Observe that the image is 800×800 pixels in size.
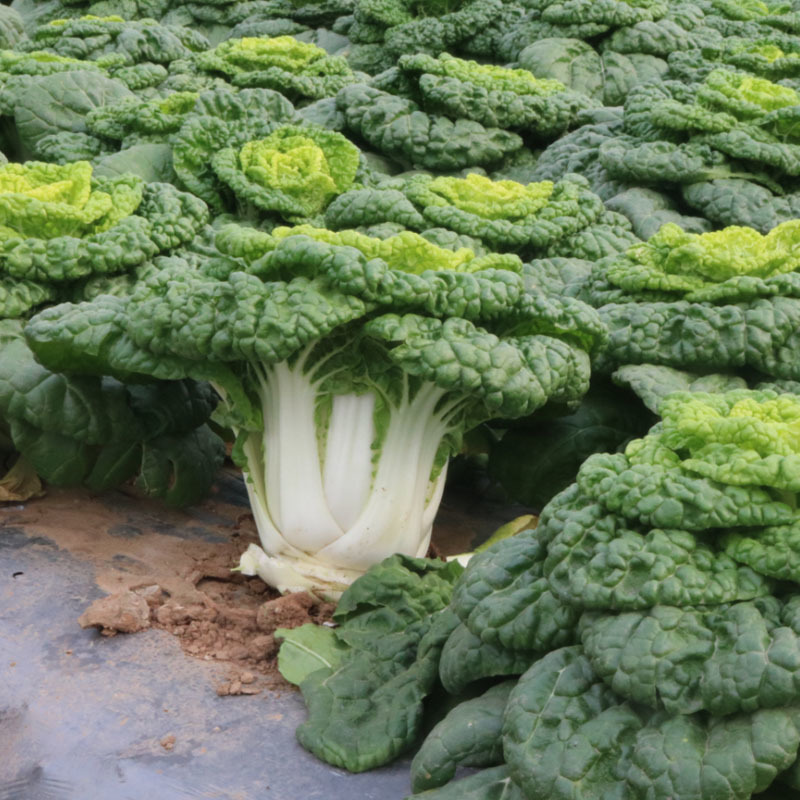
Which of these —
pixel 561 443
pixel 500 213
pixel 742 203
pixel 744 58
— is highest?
pixel 744 58

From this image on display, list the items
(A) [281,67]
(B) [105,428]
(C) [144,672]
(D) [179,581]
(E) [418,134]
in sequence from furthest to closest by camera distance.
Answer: (A) [281,67], (E) [418,134], (B) [105,428], (D) [179,581], (C) [144,672]

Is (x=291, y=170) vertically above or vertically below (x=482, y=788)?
above

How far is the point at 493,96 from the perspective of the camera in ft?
21.6

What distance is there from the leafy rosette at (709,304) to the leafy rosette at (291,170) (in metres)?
1.59

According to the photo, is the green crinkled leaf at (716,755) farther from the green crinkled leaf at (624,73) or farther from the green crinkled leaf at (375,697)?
the green crinkled leaf at (624,73)

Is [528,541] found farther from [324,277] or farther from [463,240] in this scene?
[463,240]

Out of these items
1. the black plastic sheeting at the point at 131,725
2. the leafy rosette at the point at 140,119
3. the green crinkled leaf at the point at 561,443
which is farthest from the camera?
the leafy rosette at the point at 140,119

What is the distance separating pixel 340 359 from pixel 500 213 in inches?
64.7

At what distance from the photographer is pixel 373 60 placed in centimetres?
930

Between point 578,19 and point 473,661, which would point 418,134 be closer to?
point 578,19

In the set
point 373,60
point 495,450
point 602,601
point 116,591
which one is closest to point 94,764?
point 116,591

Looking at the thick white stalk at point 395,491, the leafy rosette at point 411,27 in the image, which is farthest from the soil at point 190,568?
the leafy rosette at point 411,27

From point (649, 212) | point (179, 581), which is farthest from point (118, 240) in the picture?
point (649, 212)

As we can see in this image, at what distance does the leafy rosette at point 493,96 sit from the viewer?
6543mm
